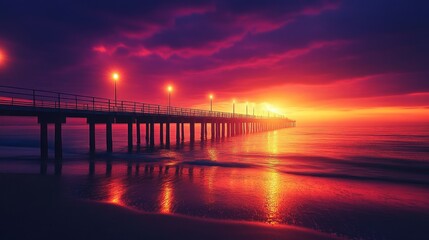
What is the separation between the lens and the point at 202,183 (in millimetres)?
12945

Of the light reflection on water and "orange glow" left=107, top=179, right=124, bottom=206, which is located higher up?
"orange glow" left=107, top=179, right=124, bottom=206

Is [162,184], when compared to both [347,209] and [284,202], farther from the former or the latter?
[347,209]

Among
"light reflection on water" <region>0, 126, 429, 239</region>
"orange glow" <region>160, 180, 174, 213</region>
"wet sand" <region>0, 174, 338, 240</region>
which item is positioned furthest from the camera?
"orange glow" <region>160, 180, 174, 213</region>

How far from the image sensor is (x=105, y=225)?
7375mm

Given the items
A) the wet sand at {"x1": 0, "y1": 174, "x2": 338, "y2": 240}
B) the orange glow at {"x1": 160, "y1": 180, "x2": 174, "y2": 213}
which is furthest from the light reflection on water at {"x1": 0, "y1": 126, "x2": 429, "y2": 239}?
the wet sand at {"x1": 0, "y1": 174, "x2": 338, "y2": 240}

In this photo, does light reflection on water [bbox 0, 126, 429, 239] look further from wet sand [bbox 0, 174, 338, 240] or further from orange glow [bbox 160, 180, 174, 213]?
wet sand [bbox 0, 174, 338, 240]

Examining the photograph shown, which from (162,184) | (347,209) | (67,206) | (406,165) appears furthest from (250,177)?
(406,165)

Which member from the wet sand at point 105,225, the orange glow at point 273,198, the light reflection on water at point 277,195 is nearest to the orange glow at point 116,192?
the light reflection on water at point 277,195

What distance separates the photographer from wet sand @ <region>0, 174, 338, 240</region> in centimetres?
674

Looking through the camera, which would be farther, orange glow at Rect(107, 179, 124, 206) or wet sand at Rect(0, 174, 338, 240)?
orange glow at Rect(107, 179, 124, 206)

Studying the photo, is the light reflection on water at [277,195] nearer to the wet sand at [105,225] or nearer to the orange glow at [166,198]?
the orange glow at [166,198]

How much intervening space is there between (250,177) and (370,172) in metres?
8.24

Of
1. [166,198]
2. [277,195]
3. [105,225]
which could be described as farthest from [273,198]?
[105,225]

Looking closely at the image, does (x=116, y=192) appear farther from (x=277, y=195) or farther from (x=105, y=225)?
(x=277, y=195)
